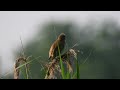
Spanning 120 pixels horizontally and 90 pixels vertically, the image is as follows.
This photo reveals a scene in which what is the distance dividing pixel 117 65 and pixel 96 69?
A: 9.80ft

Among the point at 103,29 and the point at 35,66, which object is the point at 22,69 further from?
the point at 103,29

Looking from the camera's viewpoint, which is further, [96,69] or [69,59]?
[96,69]

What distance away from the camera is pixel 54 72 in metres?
3.25
